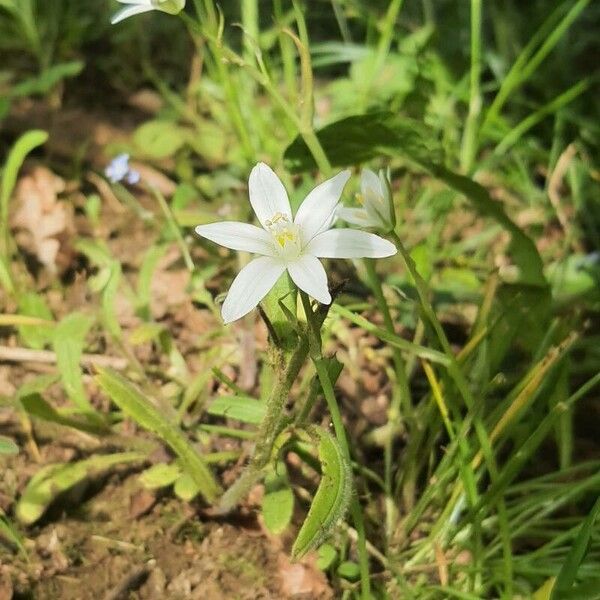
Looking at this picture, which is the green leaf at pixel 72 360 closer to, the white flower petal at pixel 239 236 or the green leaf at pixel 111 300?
the green leaf at pixel 111 300

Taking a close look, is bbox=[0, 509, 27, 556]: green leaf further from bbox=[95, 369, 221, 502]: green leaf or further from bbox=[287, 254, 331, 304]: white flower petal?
bbox=[287, 254, 331, 304]: white flower petal

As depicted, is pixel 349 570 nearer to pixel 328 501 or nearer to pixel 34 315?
pixel 328 501

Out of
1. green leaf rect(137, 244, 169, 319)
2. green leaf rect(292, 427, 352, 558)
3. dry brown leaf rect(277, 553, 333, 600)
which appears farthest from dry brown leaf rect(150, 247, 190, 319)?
green leaf rect(292, 427, 352, 558)

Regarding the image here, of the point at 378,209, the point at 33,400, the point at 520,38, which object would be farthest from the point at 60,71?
the point at 520,38

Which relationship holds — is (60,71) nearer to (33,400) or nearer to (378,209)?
(33,400)

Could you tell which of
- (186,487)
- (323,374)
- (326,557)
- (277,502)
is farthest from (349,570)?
(323,374)

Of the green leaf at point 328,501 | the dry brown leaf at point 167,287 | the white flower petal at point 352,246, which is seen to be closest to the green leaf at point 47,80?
the dry brown leaf at point 167,287
